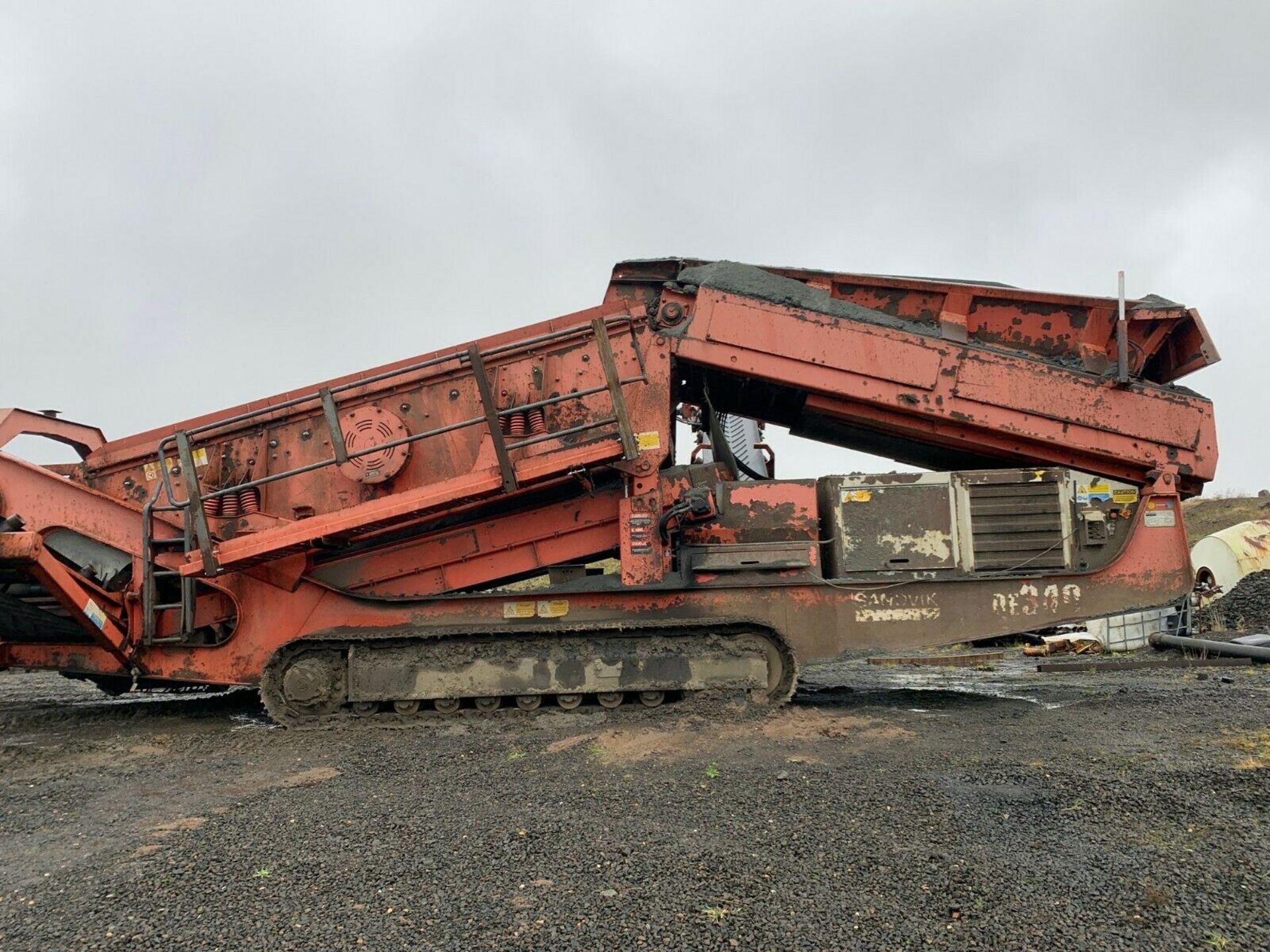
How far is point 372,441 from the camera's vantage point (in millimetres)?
6551

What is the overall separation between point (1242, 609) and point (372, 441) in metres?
13.2

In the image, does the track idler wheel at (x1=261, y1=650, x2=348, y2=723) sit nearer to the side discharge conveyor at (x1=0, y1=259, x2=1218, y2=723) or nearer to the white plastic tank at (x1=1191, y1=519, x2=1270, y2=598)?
the side discharge conveyor at (x1=0, y1=259, x2=1218, y2=723)

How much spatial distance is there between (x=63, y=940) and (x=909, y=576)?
5.55 meters

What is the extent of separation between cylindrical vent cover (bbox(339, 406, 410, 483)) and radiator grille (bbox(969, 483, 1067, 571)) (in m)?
4.68

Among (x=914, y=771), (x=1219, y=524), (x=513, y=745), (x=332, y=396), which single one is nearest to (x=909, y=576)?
(x=914, y=771)

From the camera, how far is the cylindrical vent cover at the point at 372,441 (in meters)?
6.55

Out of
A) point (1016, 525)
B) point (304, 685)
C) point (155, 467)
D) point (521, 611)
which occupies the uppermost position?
point (155, 467)

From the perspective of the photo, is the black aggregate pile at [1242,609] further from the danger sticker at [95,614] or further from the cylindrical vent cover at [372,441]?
the danger sticker at [95,614]

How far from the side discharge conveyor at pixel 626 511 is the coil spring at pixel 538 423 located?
0.03m

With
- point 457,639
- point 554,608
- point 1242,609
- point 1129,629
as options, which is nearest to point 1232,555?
point 1242,609

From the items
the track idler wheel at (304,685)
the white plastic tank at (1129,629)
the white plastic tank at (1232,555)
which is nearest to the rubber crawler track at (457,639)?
the track idler wheel at (304,685)

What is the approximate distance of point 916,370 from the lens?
6.41 metres

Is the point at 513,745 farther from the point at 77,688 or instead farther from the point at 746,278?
the point at 77,688

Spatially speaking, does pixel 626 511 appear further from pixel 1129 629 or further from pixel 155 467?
pixel 1129 629
